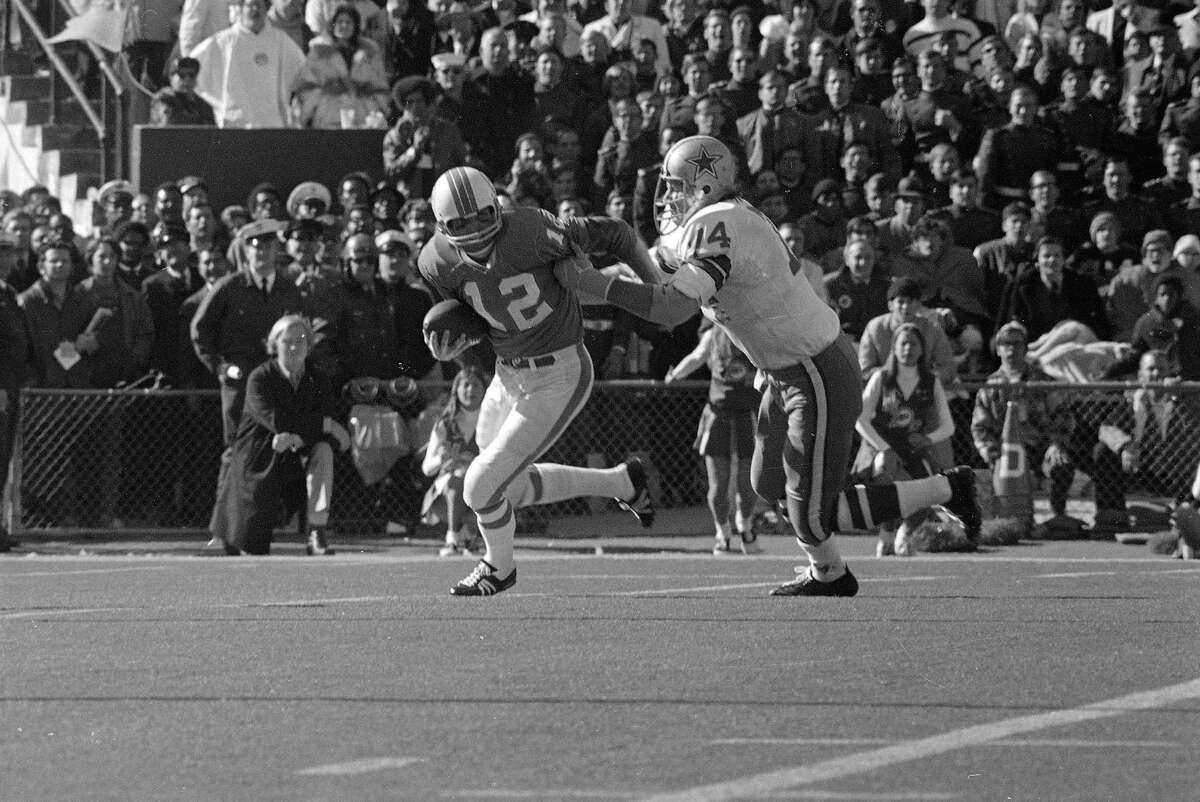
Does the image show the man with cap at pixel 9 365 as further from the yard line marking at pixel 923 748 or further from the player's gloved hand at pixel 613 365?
the yard line marking at pixel 923 748

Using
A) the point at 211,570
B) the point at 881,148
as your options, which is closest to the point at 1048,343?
the point at 881,148

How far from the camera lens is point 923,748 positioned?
523 centimetres

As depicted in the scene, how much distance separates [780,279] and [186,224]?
304 inches

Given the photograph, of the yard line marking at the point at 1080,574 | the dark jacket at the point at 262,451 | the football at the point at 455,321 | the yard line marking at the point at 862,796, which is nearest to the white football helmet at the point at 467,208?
the football at the point at 455,321

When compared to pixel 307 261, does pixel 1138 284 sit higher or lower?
lower

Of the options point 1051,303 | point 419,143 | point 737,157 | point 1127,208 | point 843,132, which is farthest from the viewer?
point 419,143

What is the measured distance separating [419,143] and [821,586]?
7.26 m

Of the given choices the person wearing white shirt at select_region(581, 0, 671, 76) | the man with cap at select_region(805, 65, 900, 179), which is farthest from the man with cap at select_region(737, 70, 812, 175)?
the person wearing white shirt at select_region(581, 0, 671, 76)

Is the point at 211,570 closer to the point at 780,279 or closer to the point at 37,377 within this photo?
the point at 37,377

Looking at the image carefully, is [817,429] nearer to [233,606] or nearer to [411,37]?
[233,606]

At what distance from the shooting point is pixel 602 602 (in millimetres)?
9125

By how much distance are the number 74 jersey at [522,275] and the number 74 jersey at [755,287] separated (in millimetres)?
444

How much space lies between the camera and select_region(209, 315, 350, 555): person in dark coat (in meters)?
13.1

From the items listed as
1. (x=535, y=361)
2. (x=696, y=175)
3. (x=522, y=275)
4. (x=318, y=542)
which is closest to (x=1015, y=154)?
(x=318, y=542)
